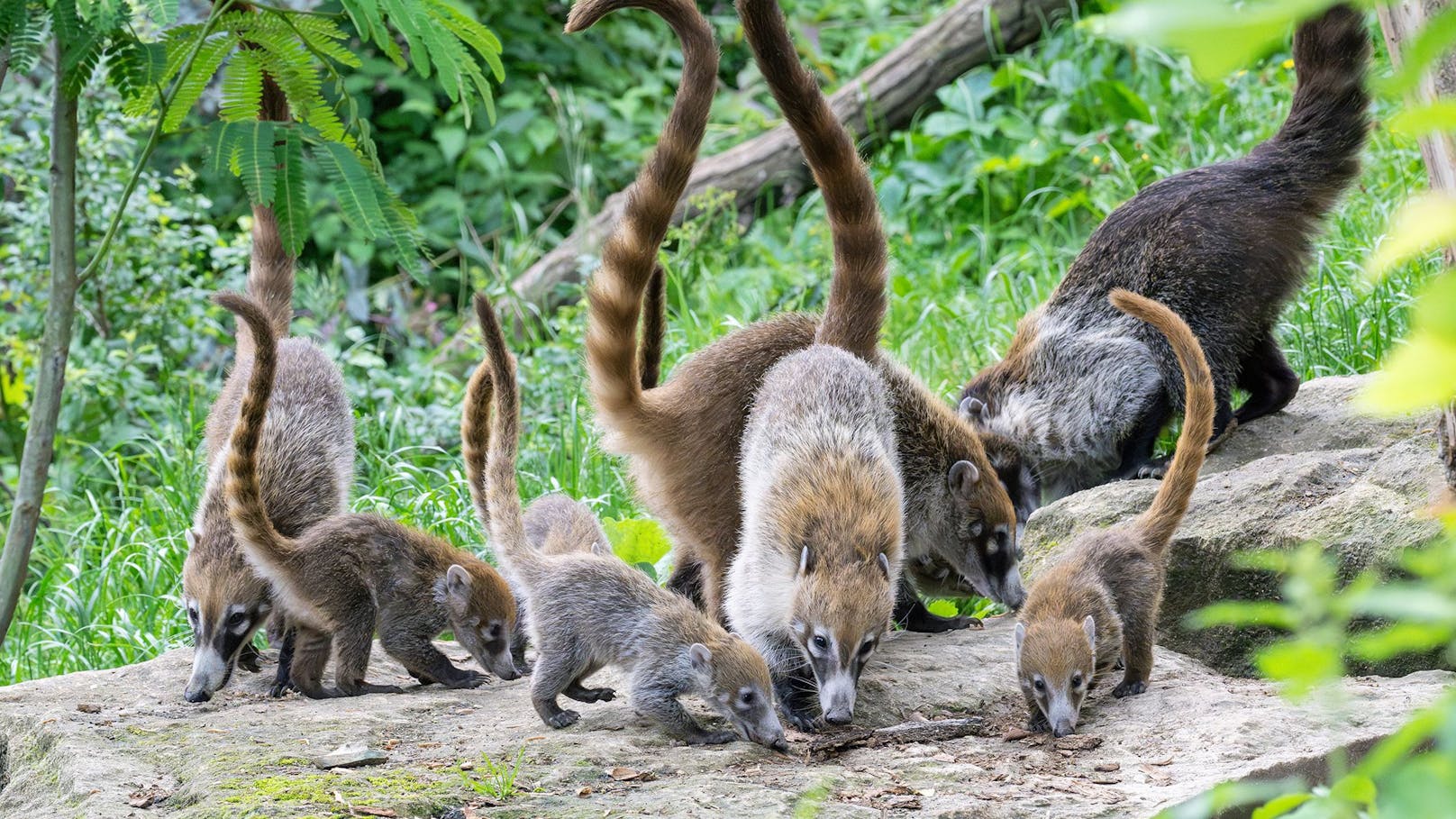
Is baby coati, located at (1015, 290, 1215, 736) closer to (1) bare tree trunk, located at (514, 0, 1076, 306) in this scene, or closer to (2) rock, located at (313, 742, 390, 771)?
(2) rock, located at (313, 742, 390, 771)

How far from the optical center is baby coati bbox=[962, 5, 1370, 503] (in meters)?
5.14

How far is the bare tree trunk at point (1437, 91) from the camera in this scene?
8.98ft

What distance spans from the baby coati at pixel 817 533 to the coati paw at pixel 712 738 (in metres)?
0.24

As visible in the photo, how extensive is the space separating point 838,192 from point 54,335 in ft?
8.04

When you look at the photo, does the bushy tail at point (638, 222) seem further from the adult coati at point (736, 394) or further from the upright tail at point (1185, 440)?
the upright tail at point (1185, 440)

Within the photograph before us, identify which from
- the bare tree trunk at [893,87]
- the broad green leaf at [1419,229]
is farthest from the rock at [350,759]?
the bare tree trunk at [893,87]

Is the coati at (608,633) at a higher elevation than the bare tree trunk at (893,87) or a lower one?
lower

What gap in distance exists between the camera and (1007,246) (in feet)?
27.7

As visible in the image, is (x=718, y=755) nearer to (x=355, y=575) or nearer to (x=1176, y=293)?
(x=355, y=575)

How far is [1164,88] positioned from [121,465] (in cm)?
645

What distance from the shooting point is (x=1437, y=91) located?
9.40 feet

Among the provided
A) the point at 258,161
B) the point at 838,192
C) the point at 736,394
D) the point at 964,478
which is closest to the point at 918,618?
the point at 964,478

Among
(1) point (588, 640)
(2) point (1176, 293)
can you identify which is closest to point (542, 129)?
(2) point (1176, 293)

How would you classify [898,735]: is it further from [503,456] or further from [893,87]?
[893,87]
